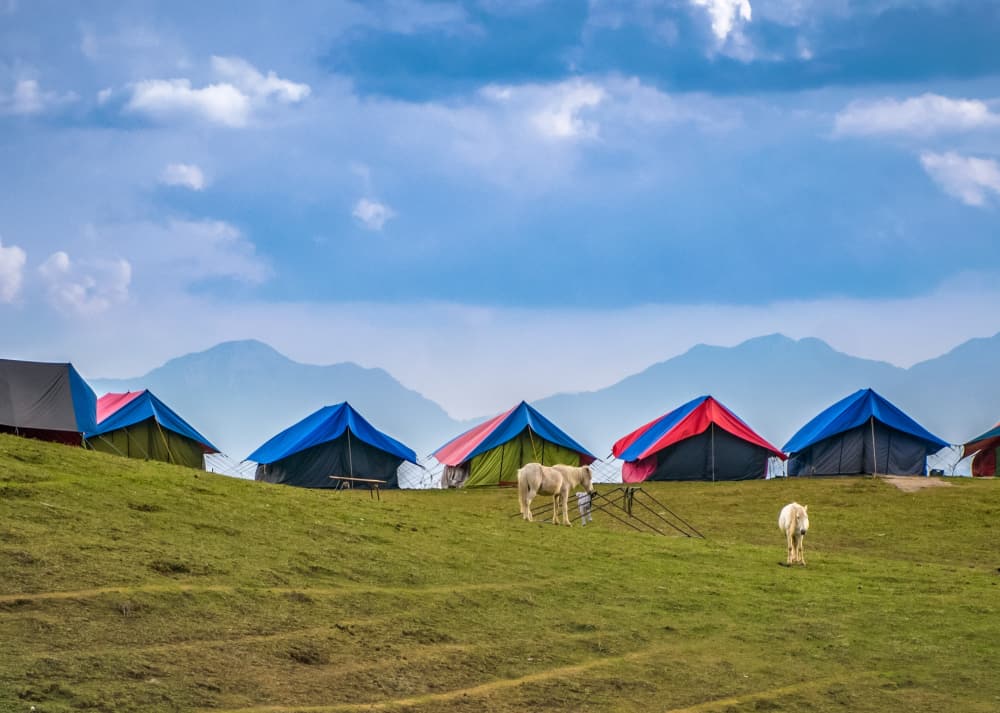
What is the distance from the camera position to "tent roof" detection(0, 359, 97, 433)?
34750 millimetres

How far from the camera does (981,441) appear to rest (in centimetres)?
4588

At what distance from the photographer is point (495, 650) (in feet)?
41.7

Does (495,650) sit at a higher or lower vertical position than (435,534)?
lower

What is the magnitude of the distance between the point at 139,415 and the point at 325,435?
744cm

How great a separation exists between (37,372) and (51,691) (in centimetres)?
2838

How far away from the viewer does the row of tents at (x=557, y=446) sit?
43531 mm

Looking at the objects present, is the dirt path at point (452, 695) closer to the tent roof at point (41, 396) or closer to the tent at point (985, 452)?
the tent roof at point (41, 396)

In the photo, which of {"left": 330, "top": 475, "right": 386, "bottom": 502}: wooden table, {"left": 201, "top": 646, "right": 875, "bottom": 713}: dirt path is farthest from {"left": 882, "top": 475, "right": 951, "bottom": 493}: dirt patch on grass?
{"left": 201, "top": 646, "right": 875, "bottom": 713}: dirt path

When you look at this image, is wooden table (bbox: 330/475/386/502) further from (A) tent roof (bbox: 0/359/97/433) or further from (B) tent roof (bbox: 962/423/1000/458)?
(B) tent roof (bbox: 962/423/1000/458)

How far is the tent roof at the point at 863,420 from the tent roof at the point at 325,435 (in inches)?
634

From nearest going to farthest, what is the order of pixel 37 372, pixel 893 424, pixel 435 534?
pixel 435 534 < pixel 37 372 < pixel 893 424

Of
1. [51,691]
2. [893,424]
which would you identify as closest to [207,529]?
[51,691]

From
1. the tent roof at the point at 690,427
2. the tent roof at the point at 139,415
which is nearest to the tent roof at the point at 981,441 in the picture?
the tent roof at the point at 690,427

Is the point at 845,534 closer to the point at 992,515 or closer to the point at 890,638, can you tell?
the point at 992,515
